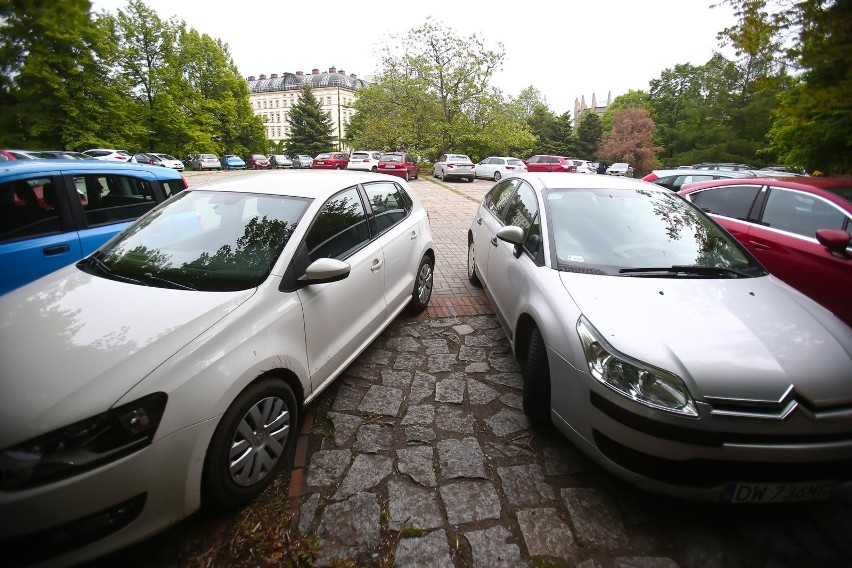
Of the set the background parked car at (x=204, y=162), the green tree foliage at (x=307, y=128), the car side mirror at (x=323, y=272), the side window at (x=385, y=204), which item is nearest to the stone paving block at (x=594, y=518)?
the car side mirror at (x=323, y=272)

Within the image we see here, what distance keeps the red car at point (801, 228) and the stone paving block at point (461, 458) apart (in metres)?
3.29

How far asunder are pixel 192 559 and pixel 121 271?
5.51 feet

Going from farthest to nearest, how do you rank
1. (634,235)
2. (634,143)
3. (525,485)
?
1. (634,143)
2. (634,235)
3. (525,485)

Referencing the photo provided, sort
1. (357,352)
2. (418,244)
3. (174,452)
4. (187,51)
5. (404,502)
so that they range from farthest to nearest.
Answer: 1. (187,51)
2. (418,244)
3. (357,352)
4. (404,502)
5. (174,452)

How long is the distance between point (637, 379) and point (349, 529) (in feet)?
5.18

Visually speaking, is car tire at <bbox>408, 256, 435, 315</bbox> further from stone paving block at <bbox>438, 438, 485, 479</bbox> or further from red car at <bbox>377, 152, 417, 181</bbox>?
red car at <bbox>377, 152, 417, 181</bbox>

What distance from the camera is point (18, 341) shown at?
6.33 ft

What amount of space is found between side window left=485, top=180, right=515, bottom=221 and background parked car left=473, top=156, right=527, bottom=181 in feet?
65.0

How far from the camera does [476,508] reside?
218 cm

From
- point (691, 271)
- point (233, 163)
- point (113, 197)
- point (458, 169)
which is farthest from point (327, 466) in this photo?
point (233, 163)

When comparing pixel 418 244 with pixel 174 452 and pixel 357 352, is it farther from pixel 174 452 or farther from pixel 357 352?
pixel 174 452

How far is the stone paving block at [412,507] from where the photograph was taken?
2084 mm

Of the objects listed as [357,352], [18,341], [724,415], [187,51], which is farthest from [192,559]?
[187,51]

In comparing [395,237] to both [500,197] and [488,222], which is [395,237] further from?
[500,197]
